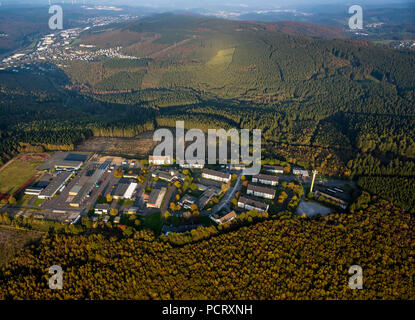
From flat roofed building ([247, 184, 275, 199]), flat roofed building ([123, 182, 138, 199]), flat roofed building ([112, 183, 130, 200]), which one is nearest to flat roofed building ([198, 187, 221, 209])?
flat roofed building ([247, 184, 275, 199])

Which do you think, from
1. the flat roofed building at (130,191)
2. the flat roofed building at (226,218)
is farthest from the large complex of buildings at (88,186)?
the flat roofed building at (226,218)

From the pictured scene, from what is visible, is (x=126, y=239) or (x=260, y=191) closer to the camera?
(x=126, y=239)

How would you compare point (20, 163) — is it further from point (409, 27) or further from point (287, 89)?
point (409, 27)

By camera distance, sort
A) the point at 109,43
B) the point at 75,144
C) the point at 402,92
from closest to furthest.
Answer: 1. the point at 75,144
2. the point at 402,92
3. the point at 109,43

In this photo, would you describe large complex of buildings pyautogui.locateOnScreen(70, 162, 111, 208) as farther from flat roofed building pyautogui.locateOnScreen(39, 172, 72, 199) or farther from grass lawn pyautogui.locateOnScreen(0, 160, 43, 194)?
grass lawn pyautogui.locateOnScreen(0, 160, 43, 194)

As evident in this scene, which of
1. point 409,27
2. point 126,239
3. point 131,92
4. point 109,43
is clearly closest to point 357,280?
point 126,239
